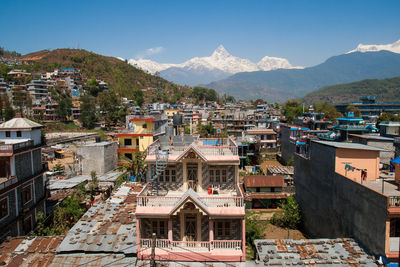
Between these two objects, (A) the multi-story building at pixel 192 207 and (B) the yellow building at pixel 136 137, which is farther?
(B) the yellow building at pixel 136 137

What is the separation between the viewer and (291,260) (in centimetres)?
1104

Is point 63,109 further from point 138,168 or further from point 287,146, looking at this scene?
point 287,146

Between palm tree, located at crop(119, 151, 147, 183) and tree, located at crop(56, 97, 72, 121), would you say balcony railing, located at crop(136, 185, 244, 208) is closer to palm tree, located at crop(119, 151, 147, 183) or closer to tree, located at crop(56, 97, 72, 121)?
palm tree, located at crop(119, 151, 147, 183)

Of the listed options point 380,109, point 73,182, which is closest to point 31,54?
point 73,182

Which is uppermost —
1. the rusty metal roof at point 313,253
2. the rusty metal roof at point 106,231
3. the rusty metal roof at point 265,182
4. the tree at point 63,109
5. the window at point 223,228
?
the tree at point 63,109

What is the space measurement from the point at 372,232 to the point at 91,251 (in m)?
12.1

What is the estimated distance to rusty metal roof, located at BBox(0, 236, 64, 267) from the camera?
11.4m

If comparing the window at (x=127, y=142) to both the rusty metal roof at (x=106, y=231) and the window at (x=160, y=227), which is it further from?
the window at (x=160, y=227)

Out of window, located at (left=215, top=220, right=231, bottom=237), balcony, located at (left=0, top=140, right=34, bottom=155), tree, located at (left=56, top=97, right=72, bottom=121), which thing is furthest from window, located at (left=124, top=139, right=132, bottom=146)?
tree, located at (left=56, top=97, right=72, bottom=121)

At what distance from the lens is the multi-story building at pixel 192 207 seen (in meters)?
11.4

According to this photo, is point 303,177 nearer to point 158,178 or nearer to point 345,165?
point 345,165

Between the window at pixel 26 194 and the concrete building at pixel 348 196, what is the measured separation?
18468 millimetres

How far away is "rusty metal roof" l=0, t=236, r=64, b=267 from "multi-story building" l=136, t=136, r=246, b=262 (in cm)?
419

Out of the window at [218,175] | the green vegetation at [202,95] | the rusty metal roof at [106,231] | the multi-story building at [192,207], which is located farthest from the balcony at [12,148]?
the green vegetation at [202,95]
